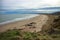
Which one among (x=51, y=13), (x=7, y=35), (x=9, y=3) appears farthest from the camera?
(x=51, y=13)

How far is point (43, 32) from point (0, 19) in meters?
0.67

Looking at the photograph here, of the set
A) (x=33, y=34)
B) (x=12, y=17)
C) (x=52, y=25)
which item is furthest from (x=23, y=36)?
(x=52, y=25)

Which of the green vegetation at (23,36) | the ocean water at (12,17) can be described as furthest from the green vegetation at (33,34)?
the ocean water at (12,17)

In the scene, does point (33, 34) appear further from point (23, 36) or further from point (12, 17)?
point (12, 17)

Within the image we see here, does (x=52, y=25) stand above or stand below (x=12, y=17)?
below

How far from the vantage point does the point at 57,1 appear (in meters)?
2.37

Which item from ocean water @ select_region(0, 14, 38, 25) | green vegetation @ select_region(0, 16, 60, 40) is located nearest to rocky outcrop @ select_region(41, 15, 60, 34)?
green vegetation @ select_region(0, 16, 60, 40)

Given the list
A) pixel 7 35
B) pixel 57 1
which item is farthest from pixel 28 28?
pixel 57 1

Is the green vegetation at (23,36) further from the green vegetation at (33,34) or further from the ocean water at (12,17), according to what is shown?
the ocean water at (12,17)

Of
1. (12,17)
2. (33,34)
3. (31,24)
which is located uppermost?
(12,17)

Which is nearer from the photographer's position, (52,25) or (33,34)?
(33,34)

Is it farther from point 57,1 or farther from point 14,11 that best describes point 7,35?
point 57,1

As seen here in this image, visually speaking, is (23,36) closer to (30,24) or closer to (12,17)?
(30,24)

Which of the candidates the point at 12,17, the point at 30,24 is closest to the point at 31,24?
the point at 30,24
